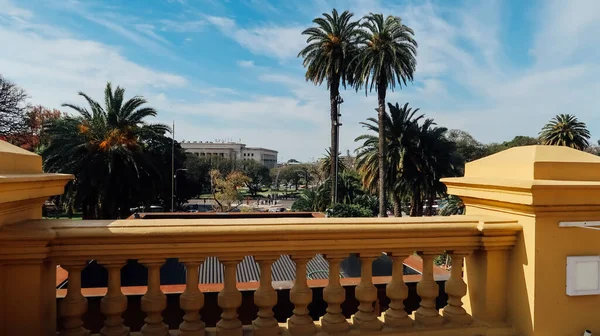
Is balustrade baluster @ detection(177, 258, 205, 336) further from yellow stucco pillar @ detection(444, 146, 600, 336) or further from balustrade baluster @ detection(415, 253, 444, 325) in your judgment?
yellow stucco pillar @ detection(444, 146, 600, 336)

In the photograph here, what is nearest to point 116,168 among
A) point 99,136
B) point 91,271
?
point 99,136

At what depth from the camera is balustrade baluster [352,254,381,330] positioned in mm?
2271

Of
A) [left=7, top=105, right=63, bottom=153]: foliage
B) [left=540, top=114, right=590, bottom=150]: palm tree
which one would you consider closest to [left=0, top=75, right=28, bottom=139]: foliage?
[left=7, top=105, right=63, bottom=153]: foliage

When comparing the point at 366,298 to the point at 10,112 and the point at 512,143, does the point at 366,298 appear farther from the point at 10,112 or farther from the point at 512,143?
the point at 512,143

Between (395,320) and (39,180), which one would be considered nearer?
(39,180)

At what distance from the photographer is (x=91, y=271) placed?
6707mm

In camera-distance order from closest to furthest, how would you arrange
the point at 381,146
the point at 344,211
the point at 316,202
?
1. the point at 381,146
2. the point at 344,211
3. the point at 316,202

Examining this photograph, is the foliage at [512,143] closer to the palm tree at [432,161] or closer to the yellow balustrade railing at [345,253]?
the palm tree at [432,161]

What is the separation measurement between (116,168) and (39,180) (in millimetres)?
21867

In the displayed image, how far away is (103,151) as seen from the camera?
2095 centimetres

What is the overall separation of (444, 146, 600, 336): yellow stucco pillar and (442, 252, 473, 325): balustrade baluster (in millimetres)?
128

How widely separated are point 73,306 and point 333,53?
28.2 meters

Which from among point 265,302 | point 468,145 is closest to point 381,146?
point 265,302

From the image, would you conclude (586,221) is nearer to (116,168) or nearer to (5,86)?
(116,168)
